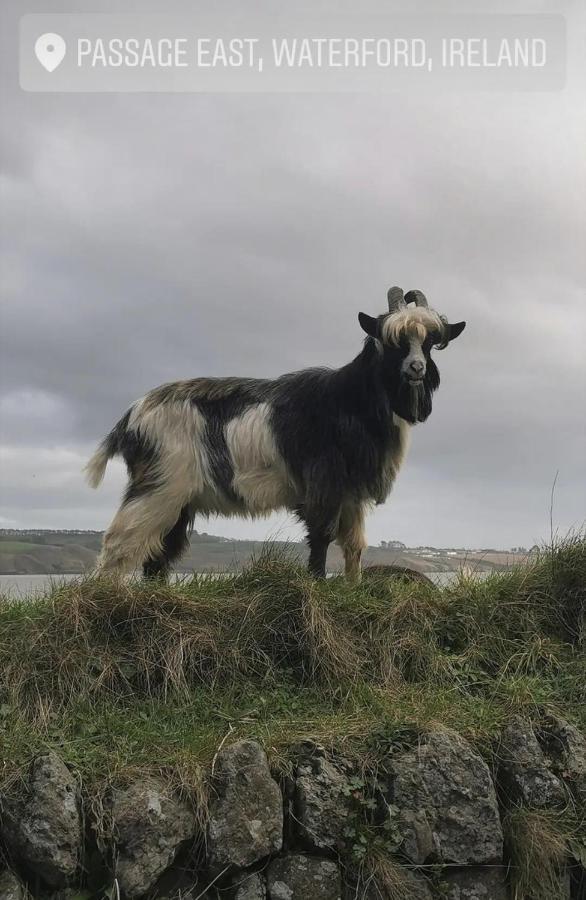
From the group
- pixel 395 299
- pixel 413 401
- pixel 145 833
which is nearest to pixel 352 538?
pixel 413 401

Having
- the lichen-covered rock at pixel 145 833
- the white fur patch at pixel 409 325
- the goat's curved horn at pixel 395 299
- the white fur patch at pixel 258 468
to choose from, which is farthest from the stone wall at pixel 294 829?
the goat's curved horn at pixel 395 299

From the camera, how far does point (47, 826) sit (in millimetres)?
4078

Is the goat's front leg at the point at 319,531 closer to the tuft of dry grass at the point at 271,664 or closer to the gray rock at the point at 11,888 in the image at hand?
the tuft of dry grass at the point at 271,664

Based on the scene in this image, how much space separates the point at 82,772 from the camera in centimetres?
438

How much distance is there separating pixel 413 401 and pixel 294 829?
3.41 meters

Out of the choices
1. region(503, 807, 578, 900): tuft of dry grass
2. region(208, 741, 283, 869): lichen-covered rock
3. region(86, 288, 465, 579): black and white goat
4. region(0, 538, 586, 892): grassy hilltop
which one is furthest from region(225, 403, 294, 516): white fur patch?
region(503, 807, 578, 900): tuft of dry grass

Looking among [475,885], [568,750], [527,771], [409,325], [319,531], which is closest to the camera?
[475,885]

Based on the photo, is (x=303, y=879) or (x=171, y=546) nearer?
(x=303, y=879)

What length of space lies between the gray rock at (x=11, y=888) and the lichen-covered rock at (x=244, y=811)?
946mm

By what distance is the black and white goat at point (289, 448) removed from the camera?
21.8 ft

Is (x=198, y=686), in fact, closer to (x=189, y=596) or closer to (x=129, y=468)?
(x=189, y=596)

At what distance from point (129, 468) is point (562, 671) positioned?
3908 millimetres

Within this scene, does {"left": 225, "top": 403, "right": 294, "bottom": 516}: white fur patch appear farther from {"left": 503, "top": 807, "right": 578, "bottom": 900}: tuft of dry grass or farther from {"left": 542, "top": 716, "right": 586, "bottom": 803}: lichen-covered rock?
{"left": 503, "top": 807, "right": 578, "bottom": 900}: tuft of dry grass

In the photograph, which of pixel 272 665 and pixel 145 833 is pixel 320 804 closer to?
pixel 145 833
